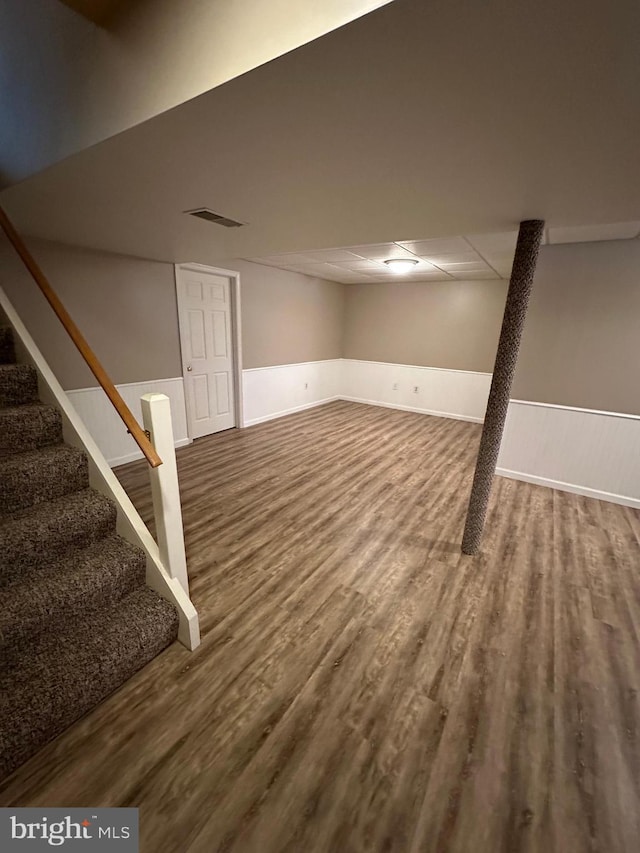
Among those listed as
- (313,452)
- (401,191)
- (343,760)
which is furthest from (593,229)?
(343,760)

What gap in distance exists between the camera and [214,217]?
2.23 meters

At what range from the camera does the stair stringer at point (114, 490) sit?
175 centimetres

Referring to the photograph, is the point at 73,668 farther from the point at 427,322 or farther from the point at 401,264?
the point at 427,322

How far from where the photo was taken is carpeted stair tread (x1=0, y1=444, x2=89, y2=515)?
5.56 feet

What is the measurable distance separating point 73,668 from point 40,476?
916 millimetres

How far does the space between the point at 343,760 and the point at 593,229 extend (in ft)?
12.1

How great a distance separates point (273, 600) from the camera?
2068 millimetres

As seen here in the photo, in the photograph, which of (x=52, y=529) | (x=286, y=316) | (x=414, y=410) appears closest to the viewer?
(x=52, y=529)

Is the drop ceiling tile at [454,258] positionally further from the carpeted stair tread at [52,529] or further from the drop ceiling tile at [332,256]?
the carpeted stair tread at [52,529]

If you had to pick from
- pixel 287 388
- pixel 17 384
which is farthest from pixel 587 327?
pixel 17 384

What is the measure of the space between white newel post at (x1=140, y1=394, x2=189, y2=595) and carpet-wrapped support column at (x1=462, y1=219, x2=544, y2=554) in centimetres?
189

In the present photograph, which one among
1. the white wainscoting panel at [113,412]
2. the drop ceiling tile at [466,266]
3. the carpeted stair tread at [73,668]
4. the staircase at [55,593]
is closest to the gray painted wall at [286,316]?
the white wainscoting panel at [113,412]
